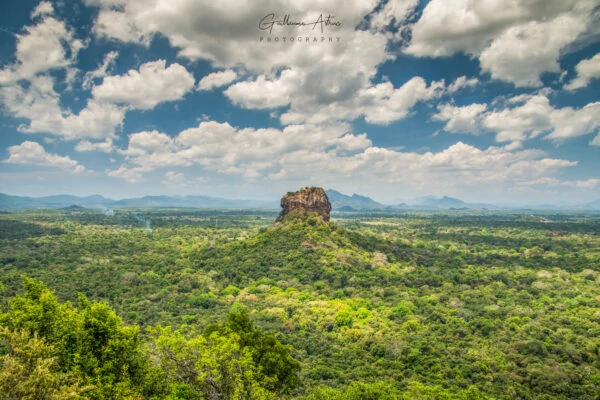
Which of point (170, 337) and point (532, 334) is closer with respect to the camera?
point (170, 337)

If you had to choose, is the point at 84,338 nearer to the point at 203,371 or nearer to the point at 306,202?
the point at 203,371

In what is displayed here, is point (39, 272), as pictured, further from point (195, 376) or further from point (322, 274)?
point (195, 376)

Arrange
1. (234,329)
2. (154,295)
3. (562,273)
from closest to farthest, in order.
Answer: (234,329) → (154,295) → (562,273)

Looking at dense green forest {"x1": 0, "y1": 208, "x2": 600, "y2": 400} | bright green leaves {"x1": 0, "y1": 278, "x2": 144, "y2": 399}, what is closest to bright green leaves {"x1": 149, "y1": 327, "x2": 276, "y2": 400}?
dense green forest {"x1": 0, "y1": 208, "x2": 600, "y2": 400}

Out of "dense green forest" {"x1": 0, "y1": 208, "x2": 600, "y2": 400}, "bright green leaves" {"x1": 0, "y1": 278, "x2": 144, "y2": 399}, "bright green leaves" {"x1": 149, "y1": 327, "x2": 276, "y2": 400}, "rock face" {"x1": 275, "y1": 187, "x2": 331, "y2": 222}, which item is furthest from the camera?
"rock face" {"x1": 275, "y1": 187, "x2": 331, "y2": 222}

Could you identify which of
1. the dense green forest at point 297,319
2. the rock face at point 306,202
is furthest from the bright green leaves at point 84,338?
the rock face at point 306,202

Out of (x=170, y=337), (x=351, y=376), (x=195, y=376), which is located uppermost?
(x=170, y=337)

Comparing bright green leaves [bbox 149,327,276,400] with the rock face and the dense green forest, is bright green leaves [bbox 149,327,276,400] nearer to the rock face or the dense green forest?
the dense green forest

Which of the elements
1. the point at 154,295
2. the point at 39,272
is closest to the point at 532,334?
the point at 154,295
